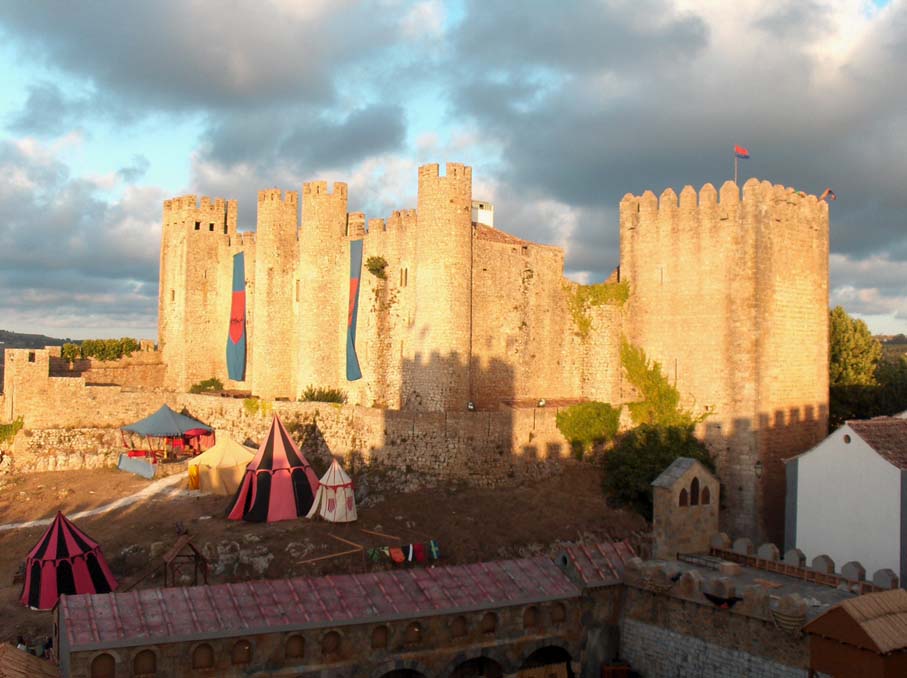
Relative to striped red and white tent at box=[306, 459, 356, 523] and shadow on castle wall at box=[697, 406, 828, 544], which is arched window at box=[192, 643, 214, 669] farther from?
shadow on castle wall at box=[697, 406, 828, 544]

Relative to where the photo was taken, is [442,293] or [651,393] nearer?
[442,293]

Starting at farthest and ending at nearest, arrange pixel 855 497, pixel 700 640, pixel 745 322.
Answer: pixel 745 322 → pixel 855 497 → pixel 700 640

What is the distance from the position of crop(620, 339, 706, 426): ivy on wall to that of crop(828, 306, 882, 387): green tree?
856 centimetres

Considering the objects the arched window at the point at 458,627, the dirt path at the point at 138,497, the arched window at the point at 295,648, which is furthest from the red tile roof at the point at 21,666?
the dirt path at the point at 138,497

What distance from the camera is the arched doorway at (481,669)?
14.9 m

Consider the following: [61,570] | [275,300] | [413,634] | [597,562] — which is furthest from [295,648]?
[275,300]

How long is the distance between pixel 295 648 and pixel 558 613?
16.1 feet

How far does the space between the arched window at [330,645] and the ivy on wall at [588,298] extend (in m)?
16.8

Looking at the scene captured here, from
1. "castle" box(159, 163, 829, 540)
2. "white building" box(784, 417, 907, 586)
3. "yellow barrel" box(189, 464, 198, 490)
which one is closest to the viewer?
"white building" box(784, 417, 907, 586)

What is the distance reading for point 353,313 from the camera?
29.9m

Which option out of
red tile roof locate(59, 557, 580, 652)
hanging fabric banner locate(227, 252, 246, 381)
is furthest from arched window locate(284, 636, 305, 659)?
hanging fabric banner locate(227, 252, 246, 381)

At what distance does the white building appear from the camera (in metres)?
18.5

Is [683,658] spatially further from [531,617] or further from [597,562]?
[531,617]

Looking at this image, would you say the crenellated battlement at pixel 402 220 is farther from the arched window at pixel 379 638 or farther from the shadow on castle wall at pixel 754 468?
the arched window at pixel 379 638
